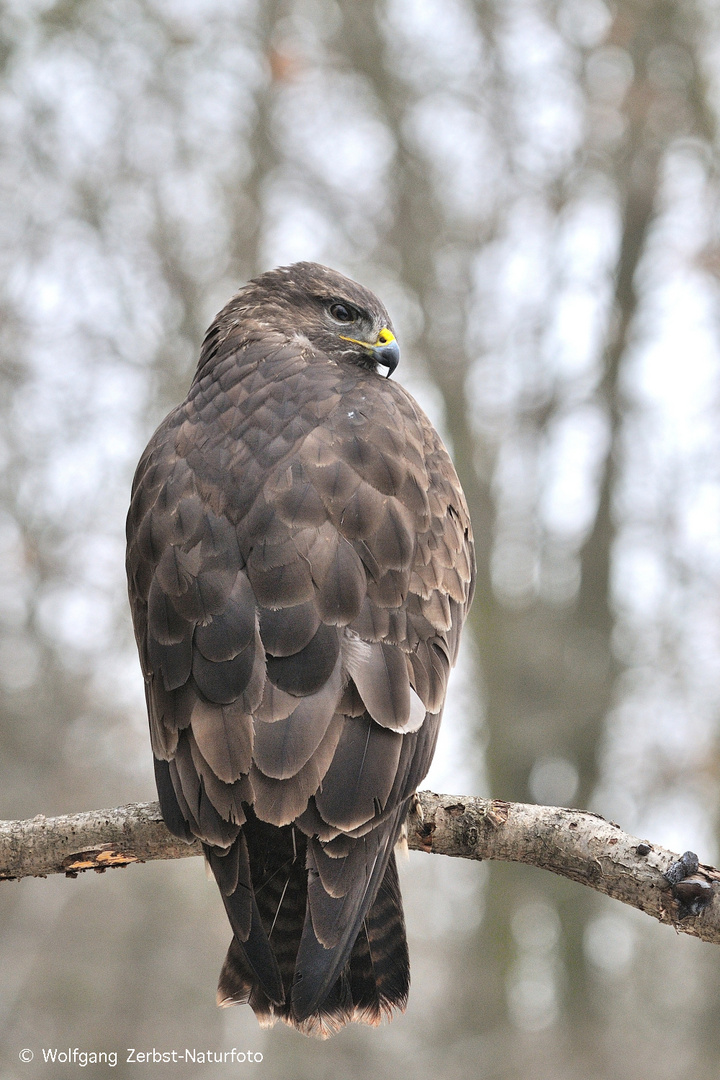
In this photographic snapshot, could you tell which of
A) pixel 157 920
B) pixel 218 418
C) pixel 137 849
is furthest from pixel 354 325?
pixel 157 920

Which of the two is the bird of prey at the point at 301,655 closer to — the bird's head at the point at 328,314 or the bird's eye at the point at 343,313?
the bird's head at the point at 328,314

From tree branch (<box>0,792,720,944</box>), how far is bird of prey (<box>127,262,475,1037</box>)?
25 cm

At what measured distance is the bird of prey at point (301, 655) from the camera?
3045 mm

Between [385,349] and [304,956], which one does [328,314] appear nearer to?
[385,349]

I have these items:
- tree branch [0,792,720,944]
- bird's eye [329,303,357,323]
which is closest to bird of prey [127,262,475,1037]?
tree branch [0,792,720,944]

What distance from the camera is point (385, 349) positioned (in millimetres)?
4859

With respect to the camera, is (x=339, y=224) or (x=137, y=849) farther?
(x=339, y=224)

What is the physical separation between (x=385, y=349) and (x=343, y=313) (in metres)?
0.33

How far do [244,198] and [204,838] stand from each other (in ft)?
34.7

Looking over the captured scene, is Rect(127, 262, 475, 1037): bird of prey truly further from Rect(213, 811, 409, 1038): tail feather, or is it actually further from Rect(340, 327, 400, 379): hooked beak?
Rect(340, 327, 400, 379): hooked beak

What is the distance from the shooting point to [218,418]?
4.05m

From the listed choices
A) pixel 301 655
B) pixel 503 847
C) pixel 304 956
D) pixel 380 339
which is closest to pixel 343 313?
pixel 380 339

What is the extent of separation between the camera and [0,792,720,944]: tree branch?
296cm

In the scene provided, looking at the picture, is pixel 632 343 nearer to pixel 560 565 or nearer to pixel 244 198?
pixel 560 565
